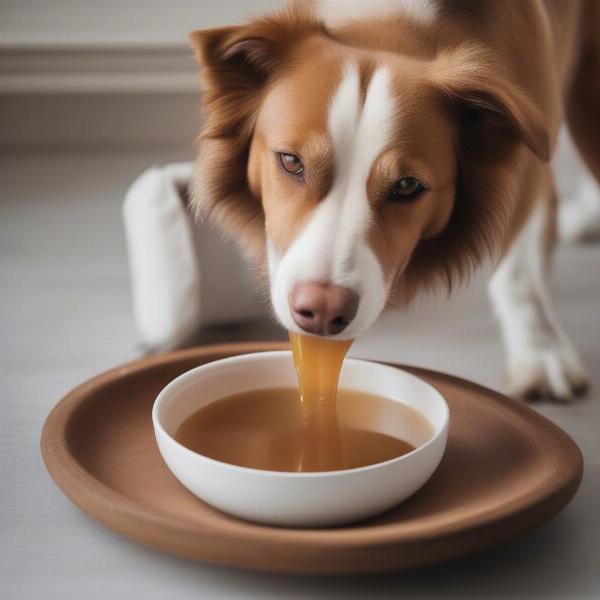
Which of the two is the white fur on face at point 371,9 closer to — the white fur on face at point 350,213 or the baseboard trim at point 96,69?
the white fur on face at point 350,213

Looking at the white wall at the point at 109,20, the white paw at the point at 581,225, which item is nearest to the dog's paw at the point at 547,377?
the white paw at the point at 581,225

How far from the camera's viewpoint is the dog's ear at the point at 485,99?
1.01 metres

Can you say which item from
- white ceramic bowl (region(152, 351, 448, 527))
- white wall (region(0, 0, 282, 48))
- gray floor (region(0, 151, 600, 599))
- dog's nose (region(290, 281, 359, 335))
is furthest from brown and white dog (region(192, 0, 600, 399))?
white wall (region(0, 0, 282, 48))

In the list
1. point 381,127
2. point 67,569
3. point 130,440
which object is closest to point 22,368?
point 130,440

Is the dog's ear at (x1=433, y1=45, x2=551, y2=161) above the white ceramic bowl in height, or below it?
above

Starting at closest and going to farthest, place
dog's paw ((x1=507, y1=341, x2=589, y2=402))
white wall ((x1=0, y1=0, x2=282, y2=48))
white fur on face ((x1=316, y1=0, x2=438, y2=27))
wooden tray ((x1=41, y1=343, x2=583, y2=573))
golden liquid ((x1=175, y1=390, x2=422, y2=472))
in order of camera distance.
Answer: wooden tray ((x1=41, y1=343, x2=583, y2=573))
golden liquid ((x1=175, y1=390, x2=422, y2=472))
white fur on face ((x1=316, y1=0, x2=438, y2=27))
dog's paw ((x1=507, y1=341, x2=589, y2=402))
white wall ((x1=0, y1=0, x2=282, y2=48))

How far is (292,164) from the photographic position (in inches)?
39.6

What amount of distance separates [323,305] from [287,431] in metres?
0.14

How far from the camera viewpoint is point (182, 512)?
2.77 feet

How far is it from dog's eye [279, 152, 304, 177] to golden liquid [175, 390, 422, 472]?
0.23 metres

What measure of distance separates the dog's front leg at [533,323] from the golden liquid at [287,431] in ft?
1.32

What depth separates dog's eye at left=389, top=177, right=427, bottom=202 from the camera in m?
0.99

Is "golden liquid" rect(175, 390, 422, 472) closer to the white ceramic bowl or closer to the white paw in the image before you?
the white ceramic bowl

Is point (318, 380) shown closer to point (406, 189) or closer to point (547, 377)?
point (406, 189)
